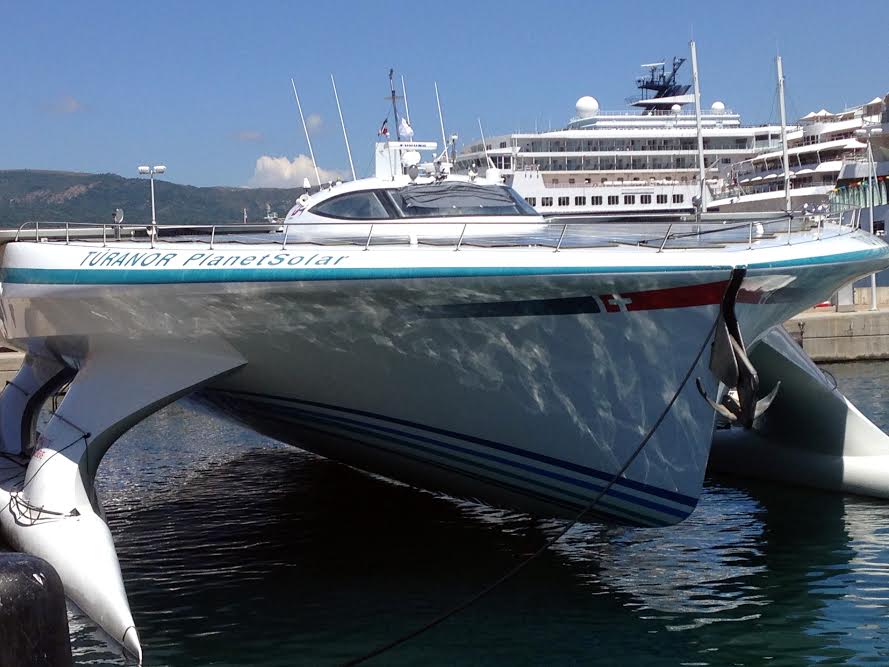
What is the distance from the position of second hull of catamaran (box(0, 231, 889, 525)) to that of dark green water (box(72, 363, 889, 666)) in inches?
30.5

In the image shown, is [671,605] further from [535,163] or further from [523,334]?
[535,163]

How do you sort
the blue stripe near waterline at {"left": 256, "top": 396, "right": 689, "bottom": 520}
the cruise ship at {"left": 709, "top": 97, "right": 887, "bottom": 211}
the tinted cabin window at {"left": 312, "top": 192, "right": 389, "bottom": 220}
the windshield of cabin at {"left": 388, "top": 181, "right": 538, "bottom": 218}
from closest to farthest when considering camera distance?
the blue stripe near waterline at {"left": 256, "top": 396, "right": 689, "bottom": 520} → the windshield of cabin at {"left": 388, "top": 181, "right": 538, "bottom": 218} → the tinted cabin window at {"left": 312, "top": 192, "right": 389, "bottom": 220} → the cruise ship at {"left": 709, "top": 97, "right": 887, "bottom": 211}

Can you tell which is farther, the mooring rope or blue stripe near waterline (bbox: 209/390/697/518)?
blue stripe near waterline (bbox: 209/390/697/518)

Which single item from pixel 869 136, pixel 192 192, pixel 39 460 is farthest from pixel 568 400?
pixel 192 192

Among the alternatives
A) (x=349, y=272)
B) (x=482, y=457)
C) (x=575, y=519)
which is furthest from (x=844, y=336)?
(x=349, y=272)

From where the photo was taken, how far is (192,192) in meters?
162

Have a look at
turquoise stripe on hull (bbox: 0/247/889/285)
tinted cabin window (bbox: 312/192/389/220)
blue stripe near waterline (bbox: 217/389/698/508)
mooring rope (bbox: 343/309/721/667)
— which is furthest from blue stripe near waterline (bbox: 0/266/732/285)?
tinted cabin window (bbox: 312/192/389/220)

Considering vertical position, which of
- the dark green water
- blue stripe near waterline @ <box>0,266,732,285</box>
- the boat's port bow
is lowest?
the dark green water

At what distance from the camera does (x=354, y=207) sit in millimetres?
10727

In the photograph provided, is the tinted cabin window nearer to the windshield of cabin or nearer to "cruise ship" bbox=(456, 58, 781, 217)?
the windshield of cabin

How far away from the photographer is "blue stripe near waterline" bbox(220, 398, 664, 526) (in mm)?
8617

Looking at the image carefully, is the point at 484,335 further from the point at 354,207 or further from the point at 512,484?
the point at 354,207

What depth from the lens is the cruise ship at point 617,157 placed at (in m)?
66.7

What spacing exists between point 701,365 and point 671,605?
6.01 feet
